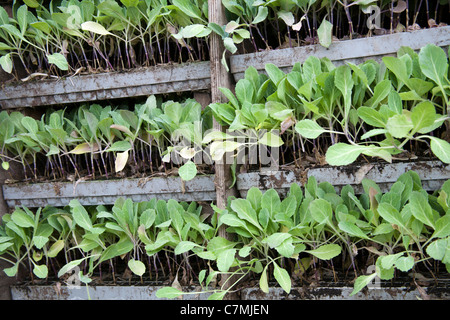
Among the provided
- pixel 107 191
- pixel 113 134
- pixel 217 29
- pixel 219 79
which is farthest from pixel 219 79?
pixel 107 191

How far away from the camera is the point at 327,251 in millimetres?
877

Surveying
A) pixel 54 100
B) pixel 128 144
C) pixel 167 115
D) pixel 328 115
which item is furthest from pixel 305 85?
pixel 54 100

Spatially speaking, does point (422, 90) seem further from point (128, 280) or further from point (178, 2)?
point (128, 280)

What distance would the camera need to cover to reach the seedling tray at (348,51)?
0.88m

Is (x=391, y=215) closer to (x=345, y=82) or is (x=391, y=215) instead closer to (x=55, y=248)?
(x=345, y=82)

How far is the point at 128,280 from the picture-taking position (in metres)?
1.09

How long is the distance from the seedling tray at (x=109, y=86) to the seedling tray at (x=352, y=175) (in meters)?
0.28

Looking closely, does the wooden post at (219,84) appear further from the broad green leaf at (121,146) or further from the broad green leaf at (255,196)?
the broad green leaf at (121,146)

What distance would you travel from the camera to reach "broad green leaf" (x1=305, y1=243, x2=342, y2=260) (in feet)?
2.85

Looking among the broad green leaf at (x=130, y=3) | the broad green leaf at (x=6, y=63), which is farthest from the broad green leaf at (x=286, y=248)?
the broad green leaf at (x=6, y=63)

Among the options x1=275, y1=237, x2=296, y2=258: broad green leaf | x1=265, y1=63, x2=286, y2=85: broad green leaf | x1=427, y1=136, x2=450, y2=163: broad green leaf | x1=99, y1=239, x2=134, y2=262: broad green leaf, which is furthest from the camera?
x1=99, y1=239, x2=134, y2=262: broad green leaf

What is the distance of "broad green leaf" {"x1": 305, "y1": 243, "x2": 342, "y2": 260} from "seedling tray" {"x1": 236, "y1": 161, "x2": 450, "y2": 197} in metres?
0.14

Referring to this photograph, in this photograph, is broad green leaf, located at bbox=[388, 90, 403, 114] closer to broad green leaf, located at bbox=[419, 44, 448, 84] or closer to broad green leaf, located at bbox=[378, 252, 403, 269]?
broad green leaf, located at bbox=[419, 44, 448, 84]

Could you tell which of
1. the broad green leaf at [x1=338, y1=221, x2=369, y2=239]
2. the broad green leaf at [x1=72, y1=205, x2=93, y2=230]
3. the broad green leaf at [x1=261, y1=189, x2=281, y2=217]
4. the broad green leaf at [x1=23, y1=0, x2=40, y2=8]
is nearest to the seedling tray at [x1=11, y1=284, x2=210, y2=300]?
the broad green leaf at [x1=72, y1=205, x2=93, y2=230]
